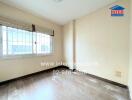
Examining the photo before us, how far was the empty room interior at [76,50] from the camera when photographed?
82.3 inches

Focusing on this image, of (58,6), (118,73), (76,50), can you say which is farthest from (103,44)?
(58,6)

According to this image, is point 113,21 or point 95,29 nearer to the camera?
point 113,21

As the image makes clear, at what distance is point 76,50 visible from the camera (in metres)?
3.70

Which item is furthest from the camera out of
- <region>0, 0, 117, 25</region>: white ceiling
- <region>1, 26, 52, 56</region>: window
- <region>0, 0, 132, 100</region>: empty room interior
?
<region>1, 26, 52, 56</region>: window

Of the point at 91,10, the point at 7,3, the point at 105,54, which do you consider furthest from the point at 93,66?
the point at 7,3

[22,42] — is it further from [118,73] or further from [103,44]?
[118,73]

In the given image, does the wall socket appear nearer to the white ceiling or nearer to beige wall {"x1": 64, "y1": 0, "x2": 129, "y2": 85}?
beige wall {"x1": 64, "y1": 0, "x2": 129, "y2": 85}

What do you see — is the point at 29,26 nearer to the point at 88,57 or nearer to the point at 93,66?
the point at 88,57

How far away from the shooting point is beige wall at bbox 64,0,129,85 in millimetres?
2338

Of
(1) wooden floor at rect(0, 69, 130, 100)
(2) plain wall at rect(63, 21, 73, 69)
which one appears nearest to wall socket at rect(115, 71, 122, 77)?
(1) wooden floor at rect(0, 69, 130, 100)

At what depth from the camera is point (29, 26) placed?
112 inches

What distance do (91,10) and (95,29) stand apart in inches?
26.0

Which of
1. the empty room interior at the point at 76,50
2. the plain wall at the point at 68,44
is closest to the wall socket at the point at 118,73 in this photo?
the empty room interior at the point at 76,50

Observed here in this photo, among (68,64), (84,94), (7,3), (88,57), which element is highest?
(7,3)
